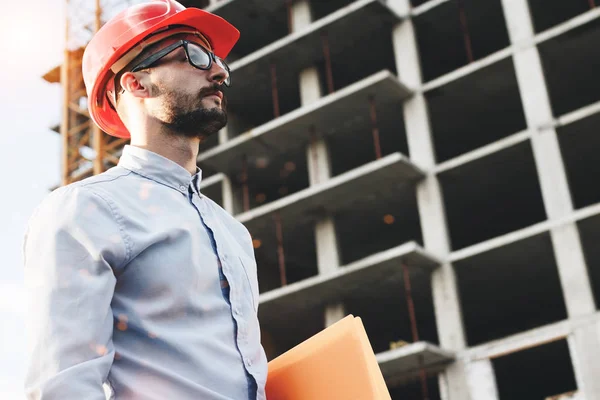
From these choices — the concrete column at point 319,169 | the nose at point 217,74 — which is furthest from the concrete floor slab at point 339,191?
the nose at point 217,74

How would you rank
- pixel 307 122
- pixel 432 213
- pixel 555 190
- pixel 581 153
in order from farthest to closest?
pixel 307 122, pixel 581 153, pixel 432 213, pixel 555 190

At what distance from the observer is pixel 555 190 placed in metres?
20.3

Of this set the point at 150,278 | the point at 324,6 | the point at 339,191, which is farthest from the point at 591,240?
the point at 150,278

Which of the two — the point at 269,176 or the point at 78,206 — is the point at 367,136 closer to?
the point at 269,176

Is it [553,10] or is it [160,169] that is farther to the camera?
[553,10]

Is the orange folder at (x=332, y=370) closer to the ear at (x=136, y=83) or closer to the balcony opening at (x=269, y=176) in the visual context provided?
the ear at (x=136, y=83)

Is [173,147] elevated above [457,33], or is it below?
below

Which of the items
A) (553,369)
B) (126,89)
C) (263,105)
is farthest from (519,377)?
(126,89)

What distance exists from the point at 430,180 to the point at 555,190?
3.55 metres

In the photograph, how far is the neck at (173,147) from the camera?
227cm

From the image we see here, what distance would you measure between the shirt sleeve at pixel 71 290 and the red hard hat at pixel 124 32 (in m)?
0.62

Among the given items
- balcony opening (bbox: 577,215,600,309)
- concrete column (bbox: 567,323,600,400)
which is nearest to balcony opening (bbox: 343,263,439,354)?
balcony opening (bbox: 577,215,600,309)

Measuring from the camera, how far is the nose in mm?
2363

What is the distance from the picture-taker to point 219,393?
1828 millimetres
